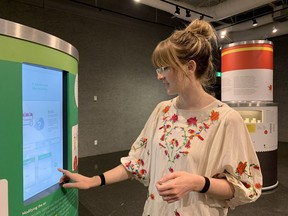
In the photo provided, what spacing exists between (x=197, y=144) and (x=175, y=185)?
28cm

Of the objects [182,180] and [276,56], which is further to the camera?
[276,56]

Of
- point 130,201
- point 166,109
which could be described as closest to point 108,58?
point 130,201

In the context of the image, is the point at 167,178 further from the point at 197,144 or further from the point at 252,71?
the point at 252,71

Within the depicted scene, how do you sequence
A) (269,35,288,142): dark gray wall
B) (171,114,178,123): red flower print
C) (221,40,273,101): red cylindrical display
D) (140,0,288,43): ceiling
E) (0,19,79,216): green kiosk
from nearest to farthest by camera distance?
(0,19,79,216): green kiosk
(171,114,178,123): red flower print
(221,40,273,101): red cylindrical display
(140,0,288,43): ceiling
(269,35,288,142): dark gray wall

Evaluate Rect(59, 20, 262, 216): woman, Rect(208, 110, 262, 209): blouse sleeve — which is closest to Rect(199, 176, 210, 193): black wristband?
Rect(59, 20, 262, 216): woman

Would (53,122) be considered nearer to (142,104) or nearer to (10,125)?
(10,125)

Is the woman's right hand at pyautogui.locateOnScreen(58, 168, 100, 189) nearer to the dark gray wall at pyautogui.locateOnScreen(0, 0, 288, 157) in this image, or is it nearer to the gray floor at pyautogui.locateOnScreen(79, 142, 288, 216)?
the gray floor at pyautogui.locateOnScreen(79, 142, 288, 216)

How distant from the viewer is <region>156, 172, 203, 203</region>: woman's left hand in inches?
33.5

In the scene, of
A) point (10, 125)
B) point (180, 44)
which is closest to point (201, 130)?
point (180, 44)

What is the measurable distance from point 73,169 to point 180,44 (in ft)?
2.49

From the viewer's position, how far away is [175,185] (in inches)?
33.9

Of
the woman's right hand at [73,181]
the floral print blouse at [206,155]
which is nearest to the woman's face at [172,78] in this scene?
the floral print blouse at [206,155]

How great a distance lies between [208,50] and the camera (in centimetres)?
114

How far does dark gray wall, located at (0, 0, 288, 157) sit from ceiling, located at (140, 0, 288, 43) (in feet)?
4.21
